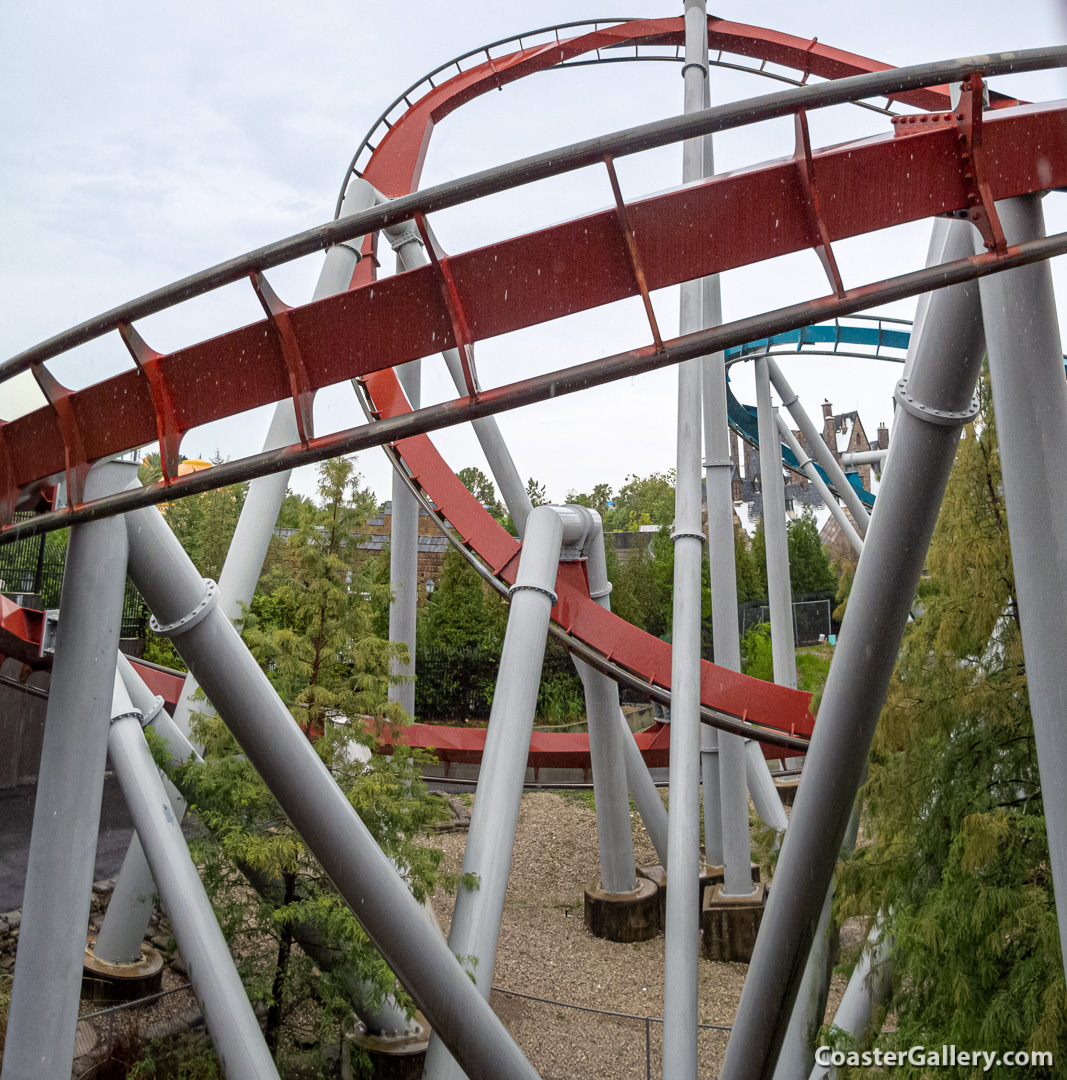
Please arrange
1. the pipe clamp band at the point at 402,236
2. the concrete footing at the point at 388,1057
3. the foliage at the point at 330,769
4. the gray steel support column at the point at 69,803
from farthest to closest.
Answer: the pipe clamp band at the point at 402,236 → the concrete footing at the point at 388,1057 → the foliage at the point at 330,769 → the gray steel support column at the point at 69,803

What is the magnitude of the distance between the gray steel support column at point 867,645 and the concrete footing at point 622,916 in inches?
257

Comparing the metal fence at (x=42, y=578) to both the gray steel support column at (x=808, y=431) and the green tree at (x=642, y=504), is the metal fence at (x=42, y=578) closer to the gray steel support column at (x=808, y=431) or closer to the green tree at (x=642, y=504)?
the gray steel support column at (x=808, y=431)

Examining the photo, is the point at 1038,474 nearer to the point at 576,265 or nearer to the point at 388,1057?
the point at 576,265

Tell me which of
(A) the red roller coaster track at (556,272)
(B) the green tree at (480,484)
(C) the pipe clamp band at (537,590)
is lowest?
(C) the pipe clamp band at (537,590)

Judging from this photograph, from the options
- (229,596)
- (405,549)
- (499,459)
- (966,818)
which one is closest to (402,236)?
(499,459)

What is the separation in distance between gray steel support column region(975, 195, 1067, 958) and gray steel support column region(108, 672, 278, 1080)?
432 cm

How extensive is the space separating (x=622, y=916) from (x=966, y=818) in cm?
745

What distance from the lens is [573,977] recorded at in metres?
10.9

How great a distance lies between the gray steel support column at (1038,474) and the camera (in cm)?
388

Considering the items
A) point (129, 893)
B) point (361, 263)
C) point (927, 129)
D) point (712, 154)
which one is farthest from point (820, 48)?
point (129, 893)

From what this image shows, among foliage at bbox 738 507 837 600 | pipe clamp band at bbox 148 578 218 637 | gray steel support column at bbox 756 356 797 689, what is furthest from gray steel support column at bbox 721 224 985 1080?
foliage at bbox 738 507 837 600

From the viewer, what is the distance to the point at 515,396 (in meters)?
4.14

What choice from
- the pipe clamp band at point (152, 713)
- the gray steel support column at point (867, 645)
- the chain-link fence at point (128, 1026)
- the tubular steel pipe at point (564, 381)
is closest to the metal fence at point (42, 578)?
the chain-link fence at point (128, 1026)

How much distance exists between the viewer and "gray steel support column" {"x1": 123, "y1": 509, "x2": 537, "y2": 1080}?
4.97 metres
